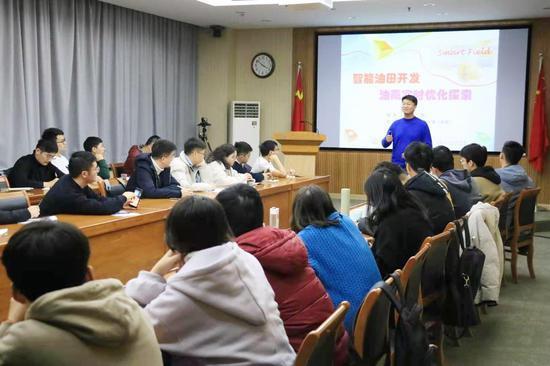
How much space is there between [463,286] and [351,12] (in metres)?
5.94

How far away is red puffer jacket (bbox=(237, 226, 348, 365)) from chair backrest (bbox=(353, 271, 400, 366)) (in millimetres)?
125

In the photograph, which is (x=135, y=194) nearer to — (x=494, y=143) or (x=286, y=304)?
(x=286, y=304)

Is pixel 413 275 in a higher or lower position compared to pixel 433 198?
lower

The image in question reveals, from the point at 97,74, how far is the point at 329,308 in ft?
22.6

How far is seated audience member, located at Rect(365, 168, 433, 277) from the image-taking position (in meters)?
2.88

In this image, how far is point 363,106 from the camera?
31.4 ft

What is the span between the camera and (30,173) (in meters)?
5.85

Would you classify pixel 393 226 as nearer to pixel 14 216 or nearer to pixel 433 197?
pixel 433 197

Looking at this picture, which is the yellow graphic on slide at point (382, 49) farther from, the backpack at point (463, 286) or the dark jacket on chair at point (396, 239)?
the dark jacket on chair at point (396, 239)

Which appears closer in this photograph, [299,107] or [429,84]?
[429,84]

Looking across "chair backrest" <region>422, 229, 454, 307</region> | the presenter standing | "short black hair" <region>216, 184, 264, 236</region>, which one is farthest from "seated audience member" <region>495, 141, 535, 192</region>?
"short black hair" <region>216, 184, 264, 236</region>

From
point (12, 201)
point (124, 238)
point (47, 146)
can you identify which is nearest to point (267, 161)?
point (47, 146)

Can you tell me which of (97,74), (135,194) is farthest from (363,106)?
(135,194)

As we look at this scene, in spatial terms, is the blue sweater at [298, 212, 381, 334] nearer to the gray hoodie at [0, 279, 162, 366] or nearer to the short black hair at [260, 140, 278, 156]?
the gray hoodie at [0, 279, 162, 366]
